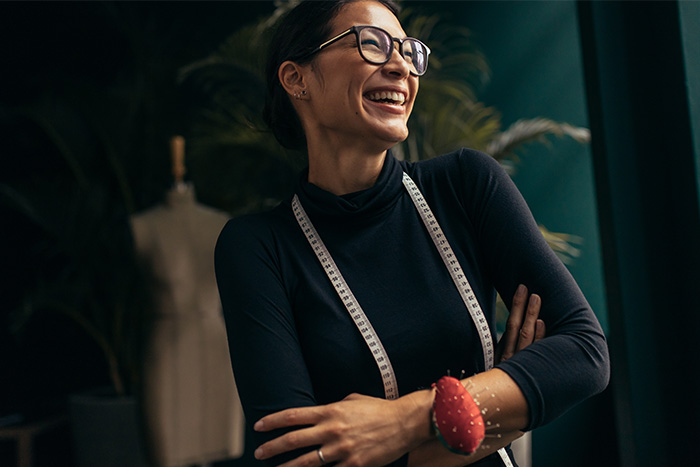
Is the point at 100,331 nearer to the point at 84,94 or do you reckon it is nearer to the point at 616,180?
the point at 84,94

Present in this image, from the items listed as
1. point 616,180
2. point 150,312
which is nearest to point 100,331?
point 150,312

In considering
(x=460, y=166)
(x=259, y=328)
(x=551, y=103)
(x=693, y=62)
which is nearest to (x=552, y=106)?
(x=551, y=103)

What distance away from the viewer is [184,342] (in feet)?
7.91

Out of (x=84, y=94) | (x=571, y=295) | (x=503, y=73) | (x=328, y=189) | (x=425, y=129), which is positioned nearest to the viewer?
(x=571, y=295)

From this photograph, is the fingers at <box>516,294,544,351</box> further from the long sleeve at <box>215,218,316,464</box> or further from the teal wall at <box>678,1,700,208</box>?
the teal wall at <box>678,1,700,208</box>

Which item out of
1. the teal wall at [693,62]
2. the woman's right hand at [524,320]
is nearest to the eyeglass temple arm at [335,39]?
the woman's right hand at [524,320]

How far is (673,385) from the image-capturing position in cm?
255

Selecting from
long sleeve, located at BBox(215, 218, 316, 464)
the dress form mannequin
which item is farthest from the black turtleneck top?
the dress form mannequin

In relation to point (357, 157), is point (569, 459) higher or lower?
lower

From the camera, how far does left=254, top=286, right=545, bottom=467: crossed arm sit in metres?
0.91

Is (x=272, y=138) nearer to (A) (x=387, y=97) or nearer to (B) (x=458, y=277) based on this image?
(A) (x=387, y=97)

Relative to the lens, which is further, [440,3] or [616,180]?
[440,3]

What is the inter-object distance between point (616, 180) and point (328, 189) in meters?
1.91

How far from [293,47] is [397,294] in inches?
21.4
